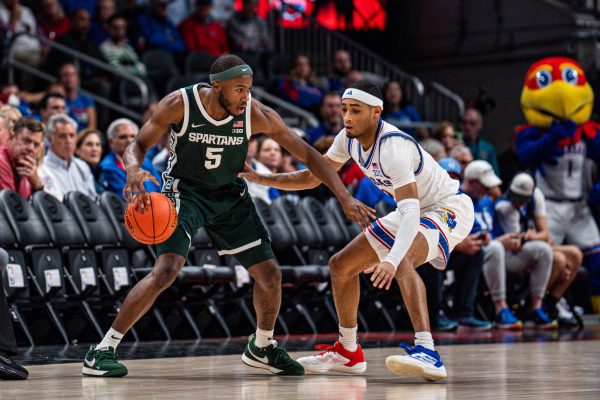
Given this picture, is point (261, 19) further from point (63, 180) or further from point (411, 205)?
point (411, 205)

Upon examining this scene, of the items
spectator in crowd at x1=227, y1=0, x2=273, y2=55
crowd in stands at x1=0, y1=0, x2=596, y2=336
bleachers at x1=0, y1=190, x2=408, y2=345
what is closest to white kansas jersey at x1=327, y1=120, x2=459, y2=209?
bleachers at x1=0, y1=190, x2=408, y2=345

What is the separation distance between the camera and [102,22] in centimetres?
1388

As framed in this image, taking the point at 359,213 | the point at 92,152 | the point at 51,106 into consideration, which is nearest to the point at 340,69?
the point at 51,106

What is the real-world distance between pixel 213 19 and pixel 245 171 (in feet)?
30.8

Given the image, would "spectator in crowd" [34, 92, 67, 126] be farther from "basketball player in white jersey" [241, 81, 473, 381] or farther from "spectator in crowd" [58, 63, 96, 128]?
"basketball player in white jersey" [241, 81, 473, 381]

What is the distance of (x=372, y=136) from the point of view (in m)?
6.08

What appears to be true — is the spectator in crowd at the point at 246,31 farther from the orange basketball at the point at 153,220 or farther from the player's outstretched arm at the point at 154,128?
the orange basketball at the point at 153,220

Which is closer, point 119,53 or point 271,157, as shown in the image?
point 271,157

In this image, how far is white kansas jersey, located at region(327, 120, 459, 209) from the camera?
589 cm

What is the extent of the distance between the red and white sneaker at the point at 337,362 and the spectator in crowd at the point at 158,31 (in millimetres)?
8698

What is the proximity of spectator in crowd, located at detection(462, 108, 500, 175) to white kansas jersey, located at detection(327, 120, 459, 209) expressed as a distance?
6.76m

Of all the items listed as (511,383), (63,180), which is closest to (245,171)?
(511,383)

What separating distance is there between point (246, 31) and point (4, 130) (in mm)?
6888

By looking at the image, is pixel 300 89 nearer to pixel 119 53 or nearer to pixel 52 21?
pixel 119 53
